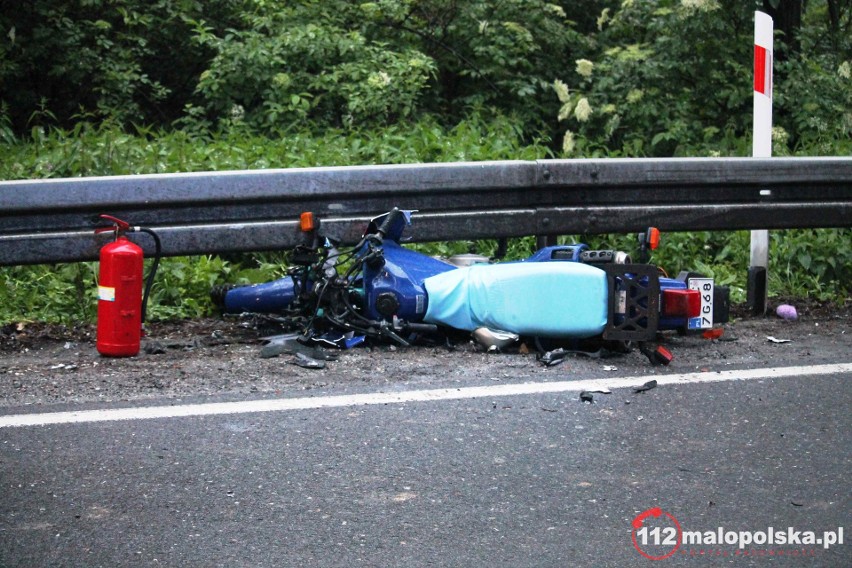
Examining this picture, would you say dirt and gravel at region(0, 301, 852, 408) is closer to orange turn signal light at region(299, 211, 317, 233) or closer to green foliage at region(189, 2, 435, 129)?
orange turn signal light at region(299, 211, 317, 233)

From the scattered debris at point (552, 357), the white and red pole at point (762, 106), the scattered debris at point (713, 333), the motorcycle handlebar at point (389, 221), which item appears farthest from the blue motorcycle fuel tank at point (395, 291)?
the white and red pole at point (762, 106)

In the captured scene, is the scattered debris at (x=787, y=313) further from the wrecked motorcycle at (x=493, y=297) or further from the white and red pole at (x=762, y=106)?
the wrecked motorcycle at (x=493, y=297)

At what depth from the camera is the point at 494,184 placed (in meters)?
5.95

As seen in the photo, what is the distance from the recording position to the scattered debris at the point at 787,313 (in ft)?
20.1

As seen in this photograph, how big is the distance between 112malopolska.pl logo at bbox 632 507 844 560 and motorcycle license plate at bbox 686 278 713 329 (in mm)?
2192

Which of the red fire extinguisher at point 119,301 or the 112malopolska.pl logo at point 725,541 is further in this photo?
the red fire extinguisher at point 119,301

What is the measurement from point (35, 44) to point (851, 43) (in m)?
7.60

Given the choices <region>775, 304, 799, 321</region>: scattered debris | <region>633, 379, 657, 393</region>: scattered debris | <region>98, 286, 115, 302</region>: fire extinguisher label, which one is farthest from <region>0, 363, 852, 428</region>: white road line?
<region>775, 304, 799, 321</region>: scattered debris

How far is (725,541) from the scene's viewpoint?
3.07m

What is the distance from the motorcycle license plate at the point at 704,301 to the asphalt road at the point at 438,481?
803mm

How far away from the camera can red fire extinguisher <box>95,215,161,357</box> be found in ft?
16.6

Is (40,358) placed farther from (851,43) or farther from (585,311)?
(851,43)

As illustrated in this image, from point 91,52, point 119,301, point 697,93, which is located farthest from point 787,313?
point 91,52

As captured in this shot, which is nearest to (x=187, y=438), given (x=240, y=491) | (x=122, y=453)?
(x=122, y=453)
